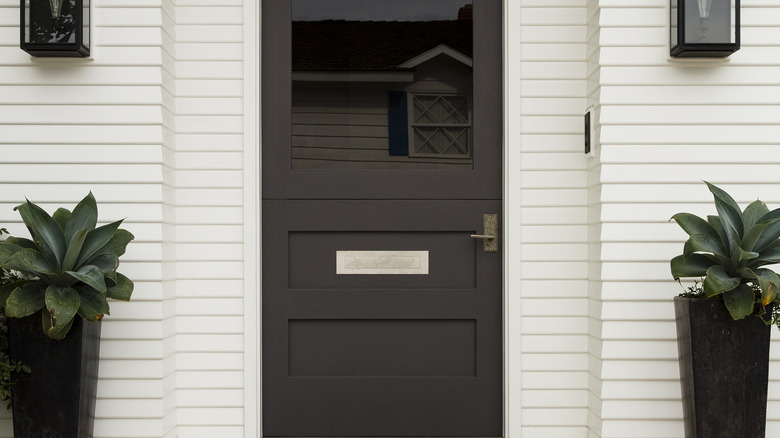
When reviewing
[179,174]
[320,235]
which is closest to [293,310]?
[320,235]

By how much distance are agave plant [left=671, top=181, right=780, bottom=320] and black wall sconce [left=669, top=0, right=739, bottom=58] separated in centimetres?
63

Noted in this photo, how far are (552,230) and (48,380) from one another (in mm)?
2187

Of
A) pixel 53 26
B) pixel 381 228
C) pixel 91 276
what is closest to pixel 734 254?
pixel 381 228

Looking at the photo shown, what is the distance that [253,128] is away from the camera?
2977 millimetres

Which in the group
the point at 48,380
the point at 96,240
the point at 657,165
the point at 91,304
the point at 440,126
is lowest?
the point at 48,380

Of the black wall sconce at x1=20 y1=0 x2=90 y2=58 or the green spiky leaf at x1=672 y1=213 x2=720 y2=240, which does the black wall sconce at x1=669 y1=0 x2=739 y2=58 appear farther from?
the black wall sconce at x1=20 y1=0 x2=90 y2=58

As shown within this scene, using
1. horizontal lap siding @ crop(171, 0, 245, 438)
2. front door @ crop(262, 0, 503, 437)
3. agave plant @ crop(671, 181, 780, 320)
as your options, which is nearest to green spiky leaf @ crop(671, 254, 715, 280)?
agave plant @ crop(671, 181, 780, 320)

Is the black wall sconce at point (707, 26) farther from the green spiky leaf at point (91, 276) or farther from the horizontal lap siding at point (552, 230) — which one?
the green spiky leaf at point (91, 276)

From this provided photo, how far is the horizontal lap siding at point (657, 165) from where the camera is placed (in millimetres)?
2725

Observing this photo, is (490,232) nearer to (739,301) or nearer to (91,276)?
(739,301)

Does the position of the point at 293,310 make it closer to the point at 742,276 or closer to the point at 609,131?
the point at 609,131

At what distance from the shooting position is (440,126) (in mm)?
3066

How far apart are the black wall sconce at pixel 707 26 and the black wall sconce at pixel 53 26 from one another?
2474mm

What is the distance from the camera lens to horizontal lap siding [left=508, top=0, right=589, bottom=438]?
2.97 meters
